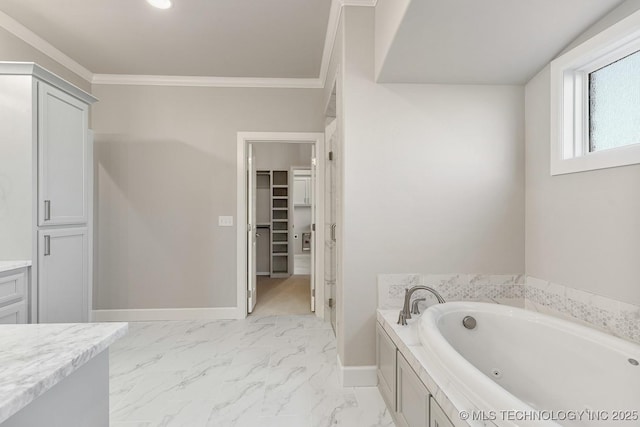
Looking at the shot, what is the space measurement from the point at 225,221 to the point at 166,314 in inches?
45.4

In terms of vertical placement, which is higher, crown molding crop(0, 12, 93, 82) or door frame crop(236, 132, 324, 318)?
crown molding crop(0, 12, 93, 82)

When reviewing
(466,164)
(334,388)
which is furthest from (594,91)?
(334,388)

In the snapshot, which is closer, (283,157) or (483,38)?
(483,38)

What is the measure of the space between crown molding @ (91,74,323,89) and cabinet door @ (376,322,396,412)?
261cm

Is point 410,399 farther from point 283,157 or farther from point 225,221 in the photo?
point 283,157

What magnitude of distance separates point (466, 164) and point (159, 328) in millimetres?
3120

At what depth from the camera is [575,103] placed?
6.15 feet

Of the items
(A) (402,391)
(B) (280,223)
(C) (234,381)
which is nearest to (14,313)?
(C) (234,381)

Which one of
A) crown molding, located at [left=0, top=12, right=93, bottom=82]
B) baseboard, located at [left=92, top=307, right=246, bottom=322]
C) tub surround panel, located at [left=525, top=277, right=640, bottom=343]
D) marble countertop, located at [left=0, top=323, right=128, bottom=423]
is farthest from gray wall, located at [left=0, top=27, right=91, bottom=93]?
tub surround panel, located at [left=525, top=277, right=640, bottom=343]

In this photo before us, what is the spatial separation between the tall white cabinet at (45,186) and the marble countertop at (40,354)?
1.44 meters

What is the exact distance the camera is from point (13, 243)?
1.96 m

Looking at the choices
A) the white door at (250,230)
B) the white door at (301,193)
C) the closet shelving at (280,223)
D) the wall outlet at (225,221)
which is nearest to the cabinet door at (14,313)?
the wall outlet at (225,221)

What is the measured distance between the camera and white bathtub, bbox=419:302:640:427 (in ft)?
3.53

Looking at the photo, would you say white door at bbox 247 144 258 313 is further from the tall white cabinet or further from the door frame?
the tall white cabinet
